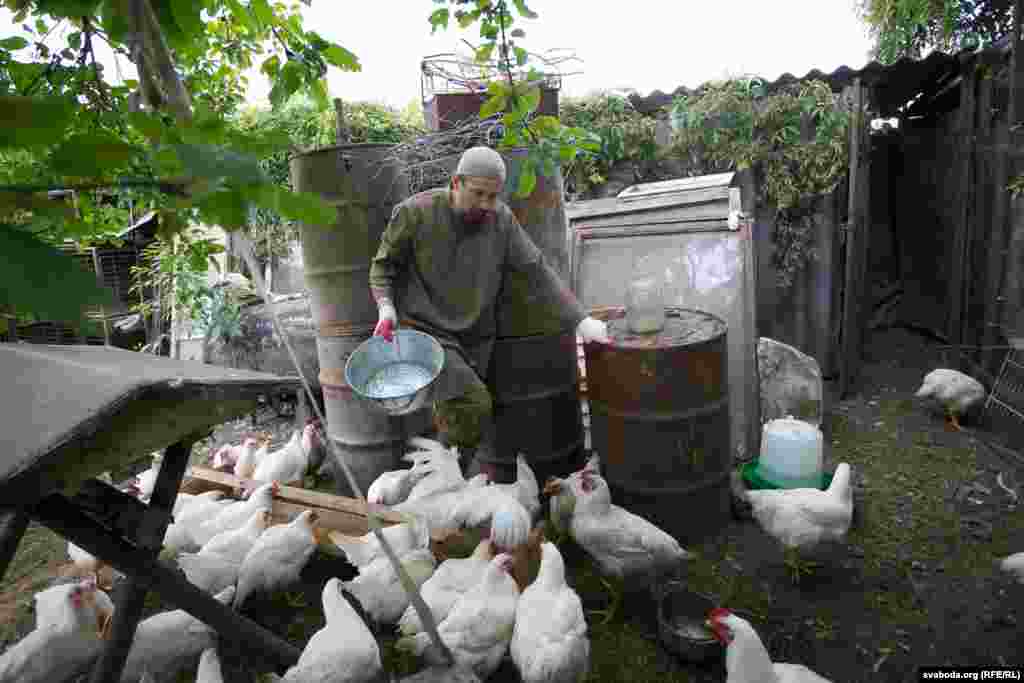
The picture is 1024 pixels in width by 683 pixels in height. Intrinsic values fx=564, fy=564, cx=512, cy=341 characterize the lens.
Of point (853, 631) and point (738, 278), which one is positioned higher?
point (738, 278)

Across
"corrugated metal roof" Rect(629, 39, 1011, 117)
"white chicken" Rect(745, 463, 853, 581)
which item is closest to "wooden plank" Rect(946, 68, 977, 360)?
"corrugated metal roof" Rect(629, 39, 1011, 117)

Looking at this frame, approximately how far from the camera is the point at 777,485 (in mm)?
3660

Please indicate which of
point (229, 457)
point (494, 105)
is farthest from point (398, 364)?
point (229, 457)

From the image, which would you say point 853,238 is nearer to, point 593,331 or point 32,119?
point 593,331

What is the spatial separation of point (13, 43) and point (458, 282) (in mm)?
2285

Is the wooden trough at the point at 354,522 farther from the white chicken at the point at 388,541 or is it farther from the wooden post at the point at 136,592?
the wooden post at the point at 136,592

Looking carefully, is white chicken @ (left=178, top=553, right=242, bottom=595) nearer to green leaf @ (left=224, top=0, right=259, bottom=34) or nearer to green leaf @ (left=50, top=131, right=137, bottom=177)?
green leaf @ (left=224, top=0, right=259, bottom=34)

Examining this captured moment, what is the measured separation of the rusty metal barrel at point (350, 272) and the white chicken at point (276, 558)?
881 mm

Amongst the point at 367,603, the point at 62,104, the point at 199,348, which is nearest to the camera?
the point at 62,104

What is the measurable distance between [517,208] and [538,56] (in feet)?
5.91

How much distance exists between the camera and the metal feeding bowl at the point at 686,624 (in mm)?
2514

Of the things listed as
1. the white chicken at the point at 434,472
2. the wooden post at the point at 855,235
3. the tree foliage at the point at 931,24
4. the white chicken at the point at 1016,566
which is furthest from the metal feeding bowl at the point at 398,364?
the tree foliage at the point at 931,24

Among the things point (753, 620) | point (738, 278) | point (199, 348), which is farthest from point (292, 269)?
point (753, 620)

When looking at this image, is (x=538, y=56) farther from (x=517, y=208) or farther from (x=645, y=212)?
(x=645, y=212)
